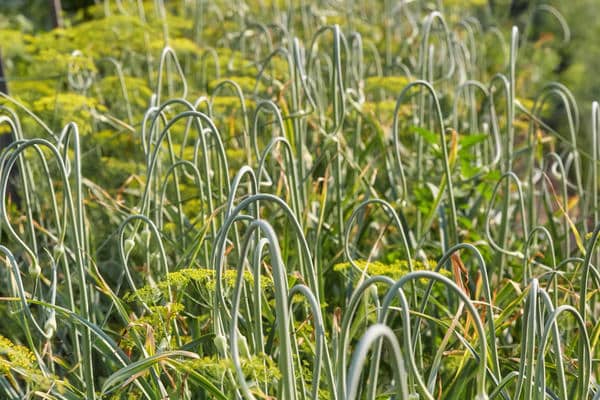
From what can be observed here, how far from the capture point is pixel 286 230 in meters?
1.51

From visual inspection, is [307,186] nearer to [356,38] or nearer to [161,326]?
[356,38]

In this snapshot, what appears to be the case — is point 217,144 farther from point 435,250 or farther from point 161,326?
point 435,250

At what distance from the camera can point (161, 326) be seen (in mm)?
1167

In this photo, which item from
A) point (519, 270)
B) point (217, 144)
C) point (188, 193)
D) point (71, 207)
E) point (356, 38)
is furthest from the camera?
point (356, 38)

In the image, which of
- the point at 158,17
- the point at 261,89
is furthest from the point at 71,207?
the point at 158,17

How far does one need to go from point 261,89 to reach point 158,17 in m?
0.63

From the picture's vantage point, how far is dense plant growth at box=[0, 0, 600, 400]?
1045 mm

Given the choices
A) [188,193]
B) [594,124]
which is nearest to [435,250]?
[594,124]

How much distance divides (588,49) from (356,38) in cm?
305

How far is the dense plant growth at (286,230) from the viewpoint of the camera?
1045 millimetres

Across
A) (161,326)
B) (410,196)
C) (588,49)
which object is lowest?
(588,49)

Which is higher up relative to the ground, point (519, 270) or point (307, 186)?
point (307, 186)

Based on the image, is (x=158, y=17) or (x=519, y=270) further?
(x=158, y=17)

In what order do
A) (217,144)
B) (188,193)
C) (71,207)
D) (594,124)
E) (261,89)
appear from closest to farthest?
(71,207) < (217,144) < (594,124) < (188,193) < (261,89)
